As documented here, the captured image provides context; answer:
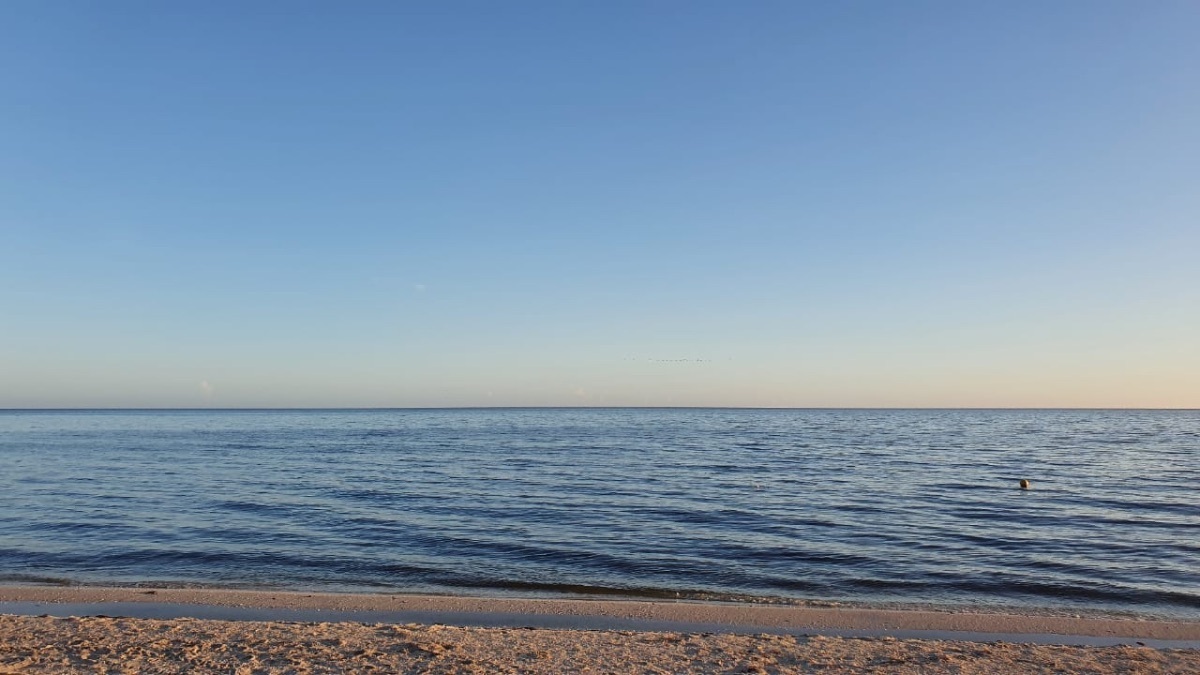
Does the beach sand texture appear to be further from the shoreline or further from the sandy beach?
the shoreline

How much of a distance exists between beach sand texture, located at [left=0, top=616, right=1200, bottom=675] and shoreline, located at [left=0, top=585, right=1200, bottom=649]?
1.05 metres

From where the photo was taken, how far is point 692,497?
2628 centimetres

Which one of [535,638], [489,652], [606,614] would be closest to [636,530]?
[606,614]

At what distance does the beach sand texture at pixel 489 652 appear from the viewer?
8.80 metres

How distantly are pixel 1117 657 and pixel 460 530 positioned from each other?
14767 mm

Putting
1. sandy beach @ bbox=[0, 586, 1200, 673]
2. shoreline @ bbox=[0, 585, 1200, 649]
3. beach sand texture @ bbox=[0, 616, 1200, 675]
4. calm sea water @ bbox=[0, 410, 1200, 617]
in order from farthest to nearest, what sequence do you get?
calm sea water @ bbox=[0, 410, 1200, 617] → shoreline @ bbox=[0, 585, 1200, 649] → sandy beach @ bbox=[0, 586, 1200, 673] → beach sand texture @ bbox=[0, 616, 1200, 675]

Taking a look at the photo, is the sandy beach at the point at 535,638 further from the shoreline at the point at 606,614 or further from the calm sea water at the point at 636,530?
the calm sea water at the point at 636,530

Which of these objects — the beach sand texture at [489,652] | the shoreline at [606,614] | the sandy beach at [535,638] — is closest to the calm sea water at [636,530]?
the shoreline at [606,614]

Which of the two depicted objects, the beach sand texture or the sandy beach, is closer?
the beach sand texture

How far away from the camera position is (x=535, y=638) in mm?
10219

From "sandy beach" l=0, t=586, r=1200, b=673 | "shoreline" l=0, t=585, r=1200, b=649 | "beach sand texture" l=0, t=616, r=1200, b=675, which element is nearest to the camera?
"beach sand texture" l=0, t=616, r=1200, b=675

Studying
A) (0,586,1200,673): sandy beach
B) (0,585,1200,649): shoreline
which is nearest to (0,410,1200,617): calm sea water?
(0,585,1200,649): shoreline

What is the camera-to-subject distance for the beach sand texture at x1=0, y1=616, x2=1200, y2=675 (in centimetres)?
880

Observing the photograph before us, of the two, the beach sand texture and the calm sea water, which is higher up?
the beach sand texture
